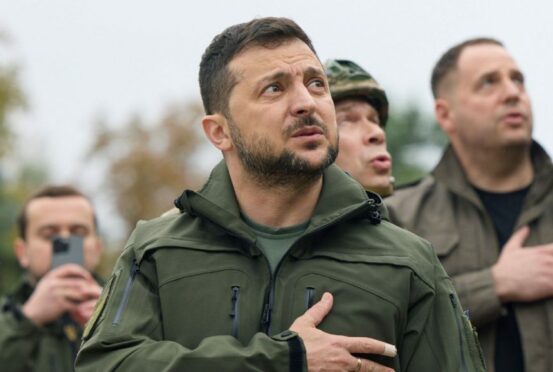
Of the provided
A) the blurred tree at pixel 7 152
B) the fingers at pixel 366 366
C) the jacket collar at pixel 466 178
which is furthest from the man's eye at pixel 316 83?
the blurred tree at pixel 7 152

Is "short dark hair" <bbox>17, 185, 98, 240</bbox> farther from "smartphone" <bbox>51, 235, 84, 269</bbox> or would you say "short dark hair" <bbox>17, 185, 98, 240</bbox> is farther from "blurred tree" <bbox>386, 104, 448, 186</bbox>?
"blurred tree" <bbox>386, 104, 448, 186</bbox>

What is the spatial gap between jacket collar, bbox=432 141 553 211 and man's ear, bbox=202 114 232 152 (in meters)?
2.81

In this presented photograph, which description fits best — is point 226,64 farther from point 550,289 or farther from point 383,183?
point 550,289

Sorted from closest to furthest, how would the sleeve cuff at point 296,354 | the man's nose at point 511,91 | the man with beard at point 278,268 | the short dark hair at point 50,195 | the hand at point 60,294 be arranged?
the sleeve cuff at point 296,354 → the man with beard at point 278,268 → the man's nose at point 511,91 → the hand at point 60,294 → the short dark hair at point 50,195

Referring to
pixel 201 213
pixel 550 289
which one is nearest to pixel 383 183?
pixel 550 289

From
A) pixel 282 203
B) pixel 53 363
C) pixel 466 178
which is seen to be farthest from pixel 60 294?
pixel 282 203

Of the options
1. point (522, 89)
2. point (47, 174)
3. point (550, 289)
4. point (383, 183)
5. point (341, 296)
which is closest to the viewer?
point (341, 296)

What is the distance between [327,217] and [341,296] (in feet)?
0.93

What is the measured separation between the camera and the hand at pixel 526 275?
21.7 ft

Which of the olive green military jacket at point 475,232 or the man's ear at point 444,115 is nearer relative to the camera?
the olive green military jacket at point 475,232

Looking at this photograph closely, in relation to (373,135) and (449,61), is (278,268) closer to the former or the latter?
(373,135)

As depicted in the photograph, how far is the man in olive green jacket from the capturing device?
6.62m

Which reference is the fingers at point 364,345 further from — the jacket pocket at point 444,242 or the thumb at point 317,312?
the jacket pocket at point 444,242

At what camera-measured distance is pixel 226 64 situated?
4.55 metres
